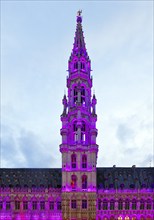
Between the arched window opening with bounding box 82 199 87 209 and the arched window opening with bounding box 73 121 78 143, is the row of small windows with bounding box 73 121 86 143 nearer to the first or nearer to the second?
the arched window opening with bounding box 73 121 78 143

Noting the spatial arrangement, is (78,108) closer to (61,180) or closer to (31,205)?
(61,180)

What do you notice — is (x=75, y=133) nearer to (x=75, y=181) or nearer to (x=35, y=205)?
(x=75, y=181)

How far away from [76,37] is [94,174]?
1707 inches

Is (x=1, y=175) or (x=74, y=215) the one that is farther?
(x=1, y=175)

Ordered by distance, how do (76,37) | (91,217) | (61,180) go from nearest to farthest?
(91,217) < (61,180) < (76,37)

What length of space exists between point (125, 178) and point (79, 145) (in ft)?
55.0

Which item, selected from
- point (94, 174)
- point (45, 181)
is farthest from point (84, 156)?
point (45, 181)

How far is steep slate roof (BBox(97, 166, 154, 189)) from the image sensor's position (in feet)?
358

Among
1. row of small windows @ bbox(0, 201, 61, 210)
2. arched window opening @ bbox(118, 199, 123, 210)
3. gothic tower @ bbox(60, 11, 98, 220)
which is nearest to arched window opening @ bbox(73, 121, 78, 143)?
gothic tower @ bbox(60, 11, 98, 220)

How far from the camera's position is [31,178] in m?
111

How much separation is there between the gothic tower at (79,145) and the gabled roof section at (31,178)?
6563 mm

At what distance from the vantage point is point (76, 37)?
123 m

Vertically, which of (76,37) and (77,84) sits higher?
(76,37)

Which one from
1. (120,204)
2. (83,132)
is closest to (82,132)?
(83,132)
